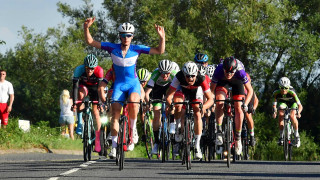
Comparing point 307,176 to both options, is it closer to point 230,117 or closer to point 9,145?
point 230,117

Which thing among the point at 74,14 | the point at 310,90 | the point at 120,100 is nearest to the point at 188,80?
the point at 120,100

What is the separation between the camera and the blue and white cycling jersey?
13.0 metres

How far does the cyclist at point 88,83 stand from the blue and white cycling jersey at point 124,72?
1776 millimetres

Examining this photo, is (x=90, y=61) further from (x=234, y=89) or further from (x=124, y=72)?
(x=234, y=89)

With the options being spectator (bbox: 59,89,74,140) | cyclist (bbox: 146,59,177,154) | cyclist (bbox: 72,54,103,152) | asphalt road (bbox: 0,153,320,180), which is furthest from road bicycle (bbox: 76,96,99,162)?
spectator (bbox: 59,89,74,140)

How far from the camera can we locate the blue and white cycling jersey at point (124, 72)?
42.5 ft

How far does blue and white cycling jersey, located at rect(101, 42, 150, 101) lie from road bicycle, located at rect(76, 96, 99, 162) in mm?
1899

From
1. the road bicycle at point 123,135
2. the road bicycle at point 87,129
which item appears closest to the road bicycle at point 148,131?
the road bicycle at point 87,129

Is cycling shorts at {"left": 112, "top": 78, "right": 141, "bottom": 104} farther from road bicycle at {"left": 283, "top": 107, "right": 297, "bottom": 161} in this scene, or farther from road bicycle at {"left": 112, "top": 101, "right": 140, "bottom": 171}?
road bicycle at {"left": 283, "top": 107, "right": 297, "bottom": 161}

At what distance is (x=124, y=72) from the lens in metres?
13.1

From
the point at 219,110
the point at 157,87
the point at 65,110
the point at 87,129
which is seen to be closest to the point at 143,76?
the point at 157,87

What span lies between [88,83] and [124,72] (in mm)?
2270

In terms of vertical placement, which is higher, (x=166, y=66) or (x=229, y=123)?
(x=166, y=66)

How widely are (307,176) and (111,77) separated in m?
4.39
